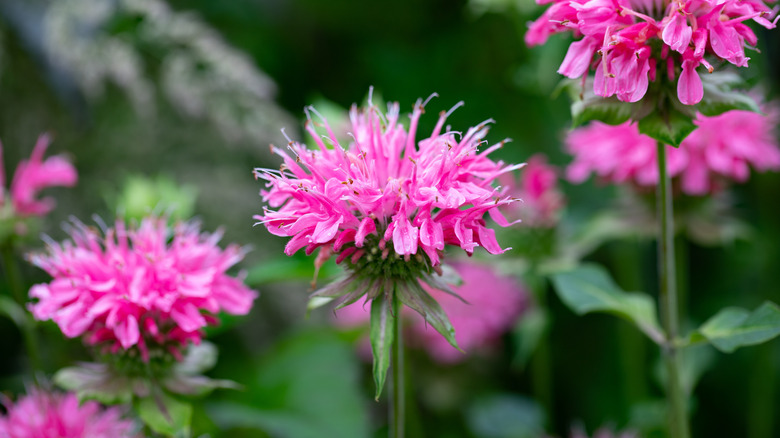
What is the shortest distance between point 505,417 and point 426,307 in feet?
2.88

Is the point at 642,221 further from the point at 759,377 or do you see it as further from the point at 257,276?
the point at 257,276

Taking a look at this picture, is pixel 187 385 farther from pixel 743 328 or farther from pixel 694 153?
pixel 694 153

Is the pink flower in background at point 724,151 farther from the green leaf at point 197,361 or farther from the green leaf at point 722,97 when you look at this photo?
the green leaf at point 197,361

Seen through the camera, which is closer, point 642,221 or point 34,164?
point 34,164

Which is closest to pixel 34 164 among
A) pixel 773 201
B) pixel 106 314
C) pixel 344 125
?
pixel 106 314

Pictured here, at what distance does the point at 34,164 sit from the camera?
3.78 feet

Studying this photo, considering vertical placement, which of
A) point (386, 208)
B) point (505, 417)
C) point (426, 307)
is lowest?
point (505, 417)

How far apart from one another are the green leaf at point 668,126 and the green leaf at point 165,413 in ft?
2.29

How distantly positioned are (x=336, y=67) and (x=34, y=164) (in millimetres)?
1351

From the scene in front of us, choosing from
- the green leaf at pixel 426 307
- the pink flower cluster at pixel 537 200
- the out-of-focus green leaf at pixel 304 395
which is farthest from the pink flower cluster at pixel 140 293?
the pink flower cluster at pixel 537 200

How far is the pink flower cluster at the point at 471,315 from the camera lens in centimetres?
169

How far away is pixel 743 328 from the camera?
0.86m

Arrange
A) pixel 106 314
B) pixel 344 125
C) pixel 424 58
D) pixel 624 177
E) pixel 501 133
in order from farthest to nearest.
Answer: pixel 424 58
pixel 501 133
pixel 624 177
pixel 344 125
pixel 106 314

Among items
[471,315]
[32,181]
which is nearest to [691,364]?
[471,315]
